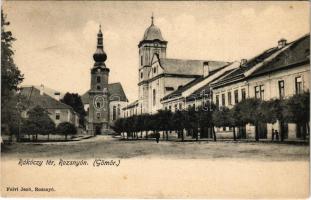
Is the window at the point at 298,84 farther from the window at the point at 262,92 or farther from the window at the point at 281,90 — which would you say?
the window at the point at 262,92

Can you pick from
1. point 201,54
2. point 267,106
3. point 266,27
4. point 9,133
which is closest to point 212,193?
point 267,106

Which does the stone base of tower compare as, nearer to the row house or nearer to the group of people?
the row house

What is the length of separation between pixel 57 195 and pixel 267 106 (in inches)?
135

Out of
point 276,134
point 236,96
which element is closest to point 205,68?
point 236,96

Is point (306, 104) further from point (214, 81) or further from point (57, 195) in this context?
point (57, 195)

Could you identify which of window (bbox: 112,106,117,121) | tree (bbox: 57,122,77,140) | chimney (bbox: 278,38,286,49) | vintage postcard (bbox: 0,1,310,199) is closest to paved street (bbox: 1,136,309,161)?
vintage postcard (bbox: 0,1,310,199)

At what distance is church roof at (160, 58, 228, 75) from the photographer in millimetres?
6950

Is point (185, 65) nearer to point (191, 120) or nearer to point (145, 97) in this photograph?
point (145, 97)

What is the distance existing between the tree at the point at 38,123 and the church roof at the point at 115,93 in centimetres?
66

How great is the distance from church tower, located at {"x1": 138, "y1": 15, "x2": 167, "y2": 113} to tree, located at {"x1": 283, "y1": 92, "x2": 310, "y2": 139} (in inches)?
88.0

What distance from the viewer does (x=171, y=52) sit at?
22.7 feet

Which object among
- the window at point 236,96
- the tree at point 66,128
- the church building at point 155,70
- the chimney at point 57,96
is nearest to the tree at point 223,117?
the window at point 236,96

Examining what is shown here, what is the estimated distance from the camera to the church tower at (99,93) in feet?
21.9

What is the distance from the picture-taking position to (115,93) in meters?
7.33
